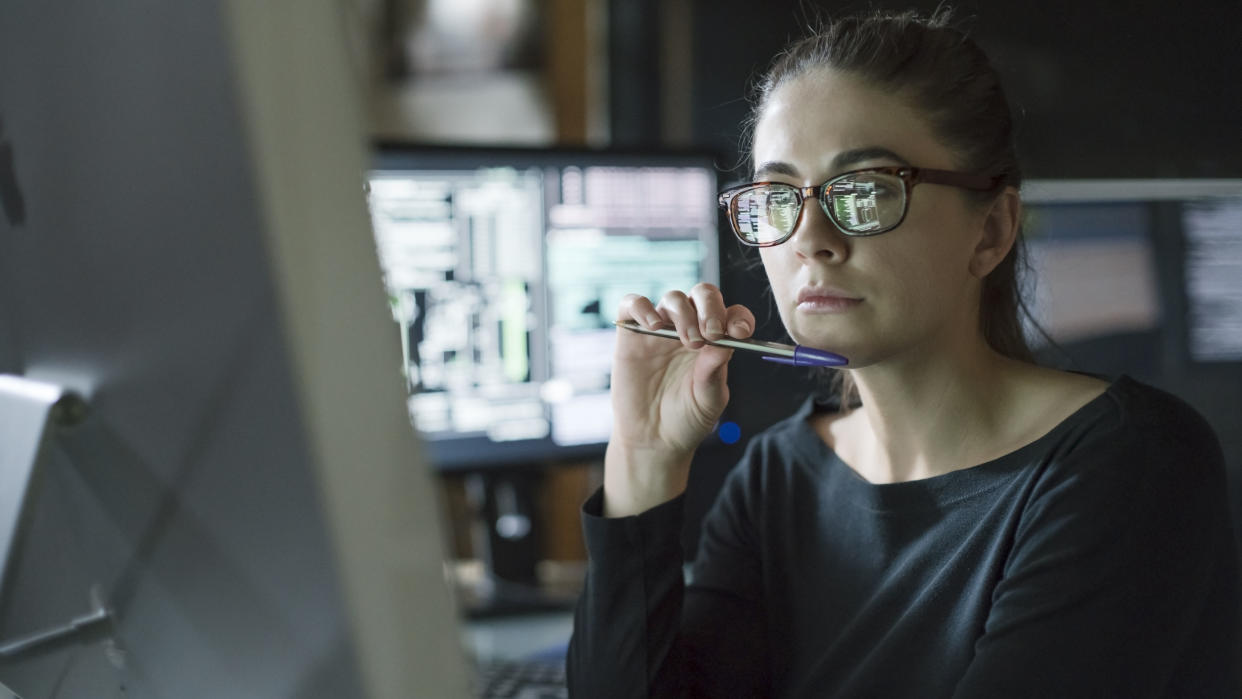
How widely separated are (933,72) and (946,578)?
0.92 ft

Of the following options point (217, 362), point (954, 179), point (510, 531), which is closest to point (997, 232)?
point (954, 179)

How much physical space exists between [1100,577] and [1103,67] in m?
0.29

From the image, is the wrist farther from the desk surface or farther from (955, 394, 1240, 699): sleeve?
the desk surface

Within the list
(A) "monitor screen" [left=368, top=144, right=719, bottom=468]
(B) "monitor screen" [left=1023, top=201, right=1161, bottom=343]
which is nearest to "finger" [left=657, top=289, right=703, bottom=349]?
(B) "monitor screen" [left=1023, top=201, right=1161, bottom=343]

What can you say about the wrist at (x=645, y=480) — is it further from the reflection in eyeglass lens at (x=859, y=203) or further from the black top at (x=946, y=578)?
the reflection in eyeglass lens at (x=859, y=203)

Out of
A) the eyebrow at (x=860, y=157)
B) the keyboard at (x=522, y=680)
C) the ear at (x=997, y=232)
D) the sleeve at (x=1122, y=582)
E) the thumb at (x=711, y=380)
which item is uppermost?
the eyebrow at (x=860, y=157)

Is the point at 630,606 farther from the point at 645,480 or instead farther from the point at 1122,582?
the point at 1122,582

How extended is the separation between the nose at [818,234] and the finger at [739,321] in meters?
0.07

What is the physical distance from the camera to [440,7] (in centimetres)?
221

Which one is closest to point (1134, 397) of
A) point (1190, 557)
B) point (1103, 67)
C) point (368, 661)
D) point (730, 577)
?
point (1190, 557)

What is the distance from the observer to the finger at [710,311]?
64 centimetres

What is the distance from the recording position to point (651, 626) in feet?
2.28

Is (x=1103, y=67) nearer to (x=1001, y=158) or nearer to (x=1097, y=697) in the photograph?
(x=1001, y=158)

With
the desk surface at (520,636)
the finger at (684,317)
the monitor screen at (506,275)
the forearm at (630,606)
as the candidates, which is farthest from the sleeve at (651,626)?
the monitor screen at (506,275)
